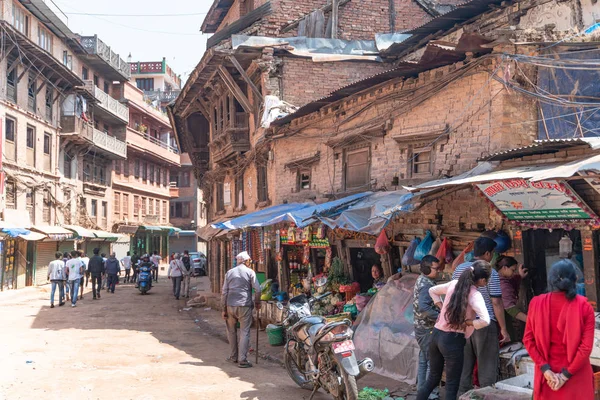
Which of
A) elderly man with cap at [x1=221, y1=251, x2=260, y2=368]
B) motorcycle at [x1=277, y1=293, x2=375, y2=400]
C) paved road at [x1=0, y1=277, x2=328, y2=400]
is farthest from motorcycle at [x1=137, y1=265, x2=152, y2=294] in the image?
motorcycle at [x1=277, y1=293, x2=375, y2=400]

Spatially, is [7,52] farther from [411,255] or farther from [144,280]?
[411,255]

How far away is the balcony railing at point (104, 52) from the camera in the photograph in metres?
36.9

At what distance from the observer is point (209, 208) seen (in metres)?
27.5

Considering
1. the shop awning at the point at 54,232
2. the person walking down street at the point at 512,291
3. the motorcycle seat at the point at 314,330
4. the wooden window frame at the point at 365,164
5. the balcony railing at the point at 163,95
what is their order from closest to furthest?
the person walking down street at the point at 512,291, the motorcycle seat at the point at 314,330, the wooden window frame at the point at 365,164, the shop awning at the point at 54,232, the balcony railing at the point at 163,95

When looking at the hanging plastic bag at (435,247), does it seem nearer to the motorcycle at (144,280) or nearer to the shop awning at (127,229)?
the motorcycle at (144,280)

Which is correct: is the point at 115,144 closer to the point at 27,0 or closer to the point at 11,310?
the point at 27,0

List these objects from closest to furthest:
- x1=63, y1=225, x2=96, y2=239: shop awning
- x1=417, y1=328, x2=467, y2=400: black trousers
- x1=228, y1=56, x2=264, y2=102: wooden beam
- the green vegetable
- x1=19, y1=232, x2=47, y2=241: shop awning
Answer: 1. x1=417, y1=328, x2=467, y2=400: black trousers
2. the green vegetable
3. x1=228, y1=56, x2=264, y2=102: wooden beam
4. x1=19, y1=232, x2=47, y2=241: shop awning
5. x1=63, y1=225, x2=96, y2=239: shop awning

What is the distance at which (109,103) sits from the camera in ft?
124

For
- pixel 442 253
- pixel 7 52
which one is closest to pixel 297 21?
pixel 442 253

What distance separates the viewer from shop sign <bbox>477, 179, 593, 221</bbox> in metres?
6.72

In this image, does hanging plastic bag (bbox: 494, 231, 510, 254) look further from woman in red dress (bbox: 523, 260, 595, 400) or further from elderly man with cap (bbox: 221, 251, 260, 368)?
elderly man with cap (bbox: 221, 251, 260, 368)

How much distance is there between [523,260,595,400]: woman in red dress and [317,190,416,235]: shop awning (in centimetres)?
383

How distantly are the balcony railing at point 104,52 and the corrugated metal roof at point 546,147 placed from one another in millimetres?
34111

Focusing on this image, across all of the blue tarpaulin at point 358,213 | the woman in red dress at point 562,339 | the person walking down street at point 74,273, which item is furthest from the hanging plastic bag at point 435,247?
the person walking down street at point 74,273
